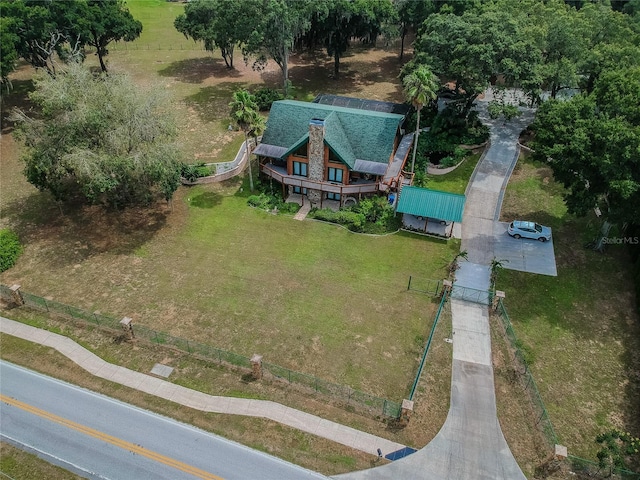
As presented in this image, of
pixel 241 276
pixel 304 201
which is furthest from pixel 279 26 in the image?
pixel 241 276

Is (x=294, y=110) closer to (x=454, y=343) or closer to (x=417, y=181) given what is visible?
(x=417, y=181)

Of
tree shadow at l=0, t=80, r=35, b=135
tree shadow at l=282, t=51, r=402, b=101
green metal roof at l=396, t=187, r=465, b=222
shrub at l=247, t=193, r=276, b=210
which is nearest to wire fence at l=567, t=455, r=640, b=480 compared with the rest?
green metal roof at l=396, t=187, r=465, b=222

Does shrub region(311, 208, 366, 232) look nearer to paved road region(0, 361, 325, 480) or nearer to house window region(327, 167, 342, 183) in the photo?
house window region(327, 167, 342, 183)

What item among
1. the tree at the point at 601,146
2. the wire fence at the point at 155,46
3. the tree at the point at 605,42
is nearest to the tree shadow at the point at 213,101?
the wire fence at the point at 155,46

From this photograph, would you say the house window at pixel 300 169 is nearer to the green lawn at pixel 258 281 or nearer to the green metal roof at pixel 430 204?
the green lawn at pixel 258 281

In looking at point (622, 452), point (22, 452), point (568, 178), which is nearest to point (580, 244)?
point (568, 178)

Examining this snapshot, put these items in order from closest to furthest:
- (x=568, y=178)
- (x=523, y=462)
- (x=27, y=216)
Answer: (x=523, y=462) < (x=568, y=178) < (x=27, y=216)
